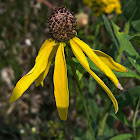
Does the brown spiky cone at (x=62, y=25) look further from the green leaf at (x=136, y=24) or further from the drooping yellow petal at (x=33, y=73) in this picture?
the green leaf at (x=136, y=24)

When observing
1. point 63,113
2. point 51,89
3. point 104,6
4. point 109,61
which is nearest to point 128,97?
point 109,61

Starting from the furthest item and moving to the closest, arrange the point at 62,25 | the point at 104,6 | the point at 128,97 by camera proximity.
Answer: the point at 104,6, the point at 128,97, the point at 62,25

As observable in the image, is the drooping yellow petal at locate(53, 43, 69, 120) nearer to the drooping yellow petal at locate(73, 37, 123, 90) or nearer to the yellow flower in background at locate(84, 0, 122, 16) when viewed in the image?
the drooping yellow petal at locate(73, 37, 123, 90)

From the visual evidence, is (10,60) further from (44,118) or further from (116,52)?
(116,52)

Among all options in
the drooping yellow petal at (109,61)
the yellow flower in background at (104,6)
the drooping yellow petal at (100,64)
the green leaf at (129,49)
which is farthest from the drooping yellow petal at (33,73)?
the yellow flower in background at (104,6)

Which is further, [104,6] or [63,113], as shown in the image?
[104,6]

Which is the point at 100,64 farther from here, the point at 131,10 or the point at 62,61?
the point at 131,10
